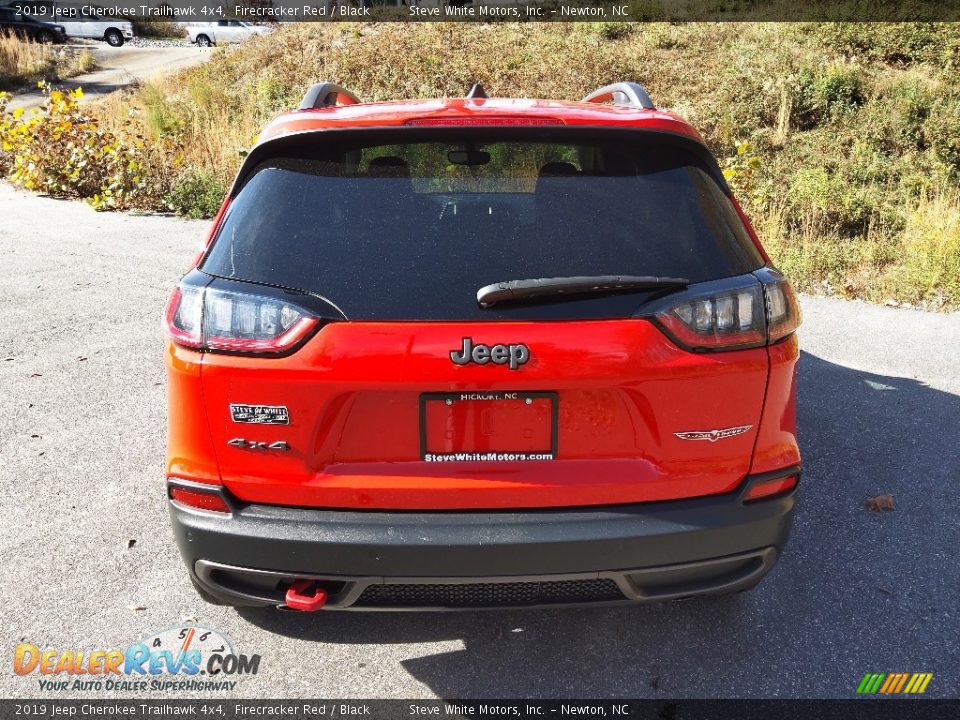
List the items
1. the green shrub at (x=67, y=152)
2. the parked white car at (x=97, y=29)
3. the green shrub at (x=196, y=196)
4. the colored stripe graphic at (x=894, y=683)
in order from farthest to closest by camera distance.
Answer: the parked white car at (x=97, y=29), the green shrub at (x=67, y=152), the green shrub at (x=196, y=196), the colored stripe graphic at (x=894, y=683)

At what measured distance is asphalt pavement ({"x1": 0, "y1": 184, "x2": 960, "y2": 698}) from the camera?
2605 millimetres

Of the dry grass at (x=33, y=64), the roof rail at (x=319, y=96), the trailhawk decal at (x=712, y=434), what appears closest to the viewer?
the trailhawk decal at (x=712, y=434)

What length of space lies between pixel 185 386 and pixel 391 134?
97cm

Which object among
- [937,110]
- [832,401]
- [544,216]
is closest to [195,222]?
[832,401]

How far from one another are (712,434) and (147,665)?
2088 mm

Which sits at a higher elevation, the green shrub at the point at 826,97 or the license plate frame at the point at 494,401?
the green shrub at the point at 826,97

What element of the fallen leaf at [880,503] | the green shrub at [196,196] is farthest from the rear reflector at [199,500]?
the green shrub at [196,196]

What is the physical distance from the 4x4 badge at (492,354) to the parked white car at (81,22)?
4663 centimetres

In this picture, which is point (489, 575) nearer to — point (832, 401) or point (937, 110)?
point (832, 401)

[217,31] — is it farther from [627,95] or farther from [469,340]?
[469,340]

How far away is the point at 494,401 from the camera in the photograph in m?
2.11

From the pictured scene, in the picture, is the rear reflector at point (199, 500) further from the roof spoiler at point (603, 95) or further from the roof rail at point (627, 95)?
the roof rail at point (627, 95)

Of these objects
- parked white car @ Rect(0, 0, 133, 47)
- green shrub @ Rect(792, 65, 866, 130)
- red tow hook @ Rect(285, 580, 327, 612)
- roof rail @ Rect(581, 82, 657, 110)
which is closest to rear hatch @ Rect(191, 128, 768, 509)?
red tow hook @ Rect(285, 580, 327, 612)

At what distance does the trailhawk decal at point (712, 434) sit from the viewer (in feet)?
7.14
